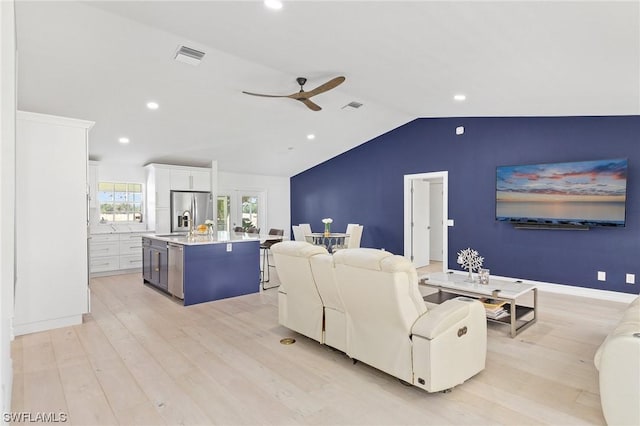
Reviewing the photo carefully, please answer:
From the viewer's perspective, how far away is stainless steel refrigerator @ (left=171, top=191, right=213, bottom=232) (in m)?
7.42

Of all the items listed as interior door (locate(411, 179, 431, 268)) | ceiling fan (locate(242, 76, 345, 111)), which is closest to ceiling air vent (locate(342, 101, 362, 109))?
ceiling fan (locate(242, 76, 345, 111))

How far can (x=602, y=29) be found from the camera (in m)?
2.51

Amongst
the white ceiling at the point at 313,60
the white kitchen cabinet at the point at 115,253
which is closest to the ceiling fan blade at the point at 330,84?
the white ceiling at the point at 313,60

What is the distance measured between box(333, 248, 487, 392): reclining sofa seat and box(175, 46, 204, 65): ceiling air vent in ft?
9.10

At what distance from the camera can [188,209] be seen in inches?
297

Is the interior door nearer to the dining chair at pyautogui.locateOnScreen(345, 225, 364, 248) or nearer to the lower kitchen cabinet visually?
the dining chair at pyautogui.locateOnScreen(345, 225, 364, 248)

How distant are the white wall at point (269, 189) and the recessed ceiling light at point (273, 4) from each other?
662 centimetres

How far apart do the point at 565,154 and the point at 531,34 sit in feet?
10.8

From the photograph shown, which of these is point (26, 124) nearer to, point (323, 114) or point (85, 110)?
point (85, 110)

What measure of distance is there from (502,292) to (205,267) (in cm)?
364

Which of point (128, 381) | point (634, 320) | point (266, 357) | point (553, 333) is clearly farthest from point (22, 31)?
point (553, 333)

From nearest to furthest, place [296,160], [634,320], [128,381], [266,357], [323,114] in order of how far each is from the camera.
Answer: [634,320]
[128,381]
[266,357]
[323,114]
[296,160]

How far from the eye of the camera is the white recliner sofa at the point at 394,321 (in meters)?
2.32

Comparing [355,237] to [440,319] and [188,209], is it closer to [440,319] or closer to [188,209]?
[188,209]
